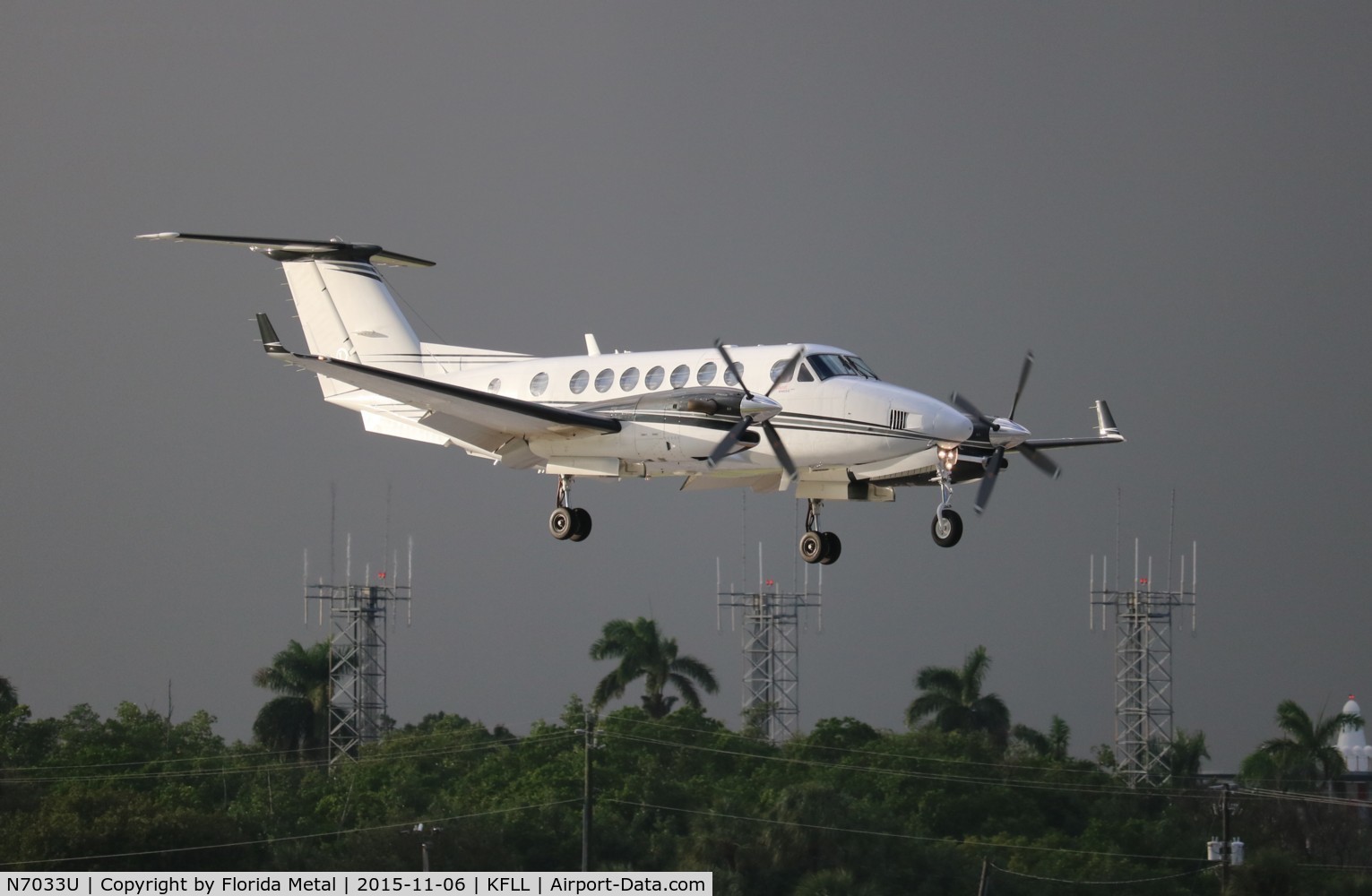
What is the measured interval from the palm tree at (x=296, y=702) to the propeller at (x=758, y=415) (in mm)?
56659

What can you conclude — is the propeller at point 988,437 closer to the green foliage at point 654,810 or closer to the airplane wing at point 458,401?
the airplane wing at point 458,401

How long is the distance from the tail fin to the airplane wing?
17.3 ft

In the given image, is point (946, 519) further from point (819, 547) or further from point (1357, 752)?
point (1357, 752)

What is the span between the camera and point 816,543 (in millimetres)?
31984

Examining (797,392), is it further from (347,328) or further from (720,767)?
(720,767)

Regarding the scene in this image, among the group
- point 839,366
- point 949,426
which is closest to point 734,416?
point 839,366

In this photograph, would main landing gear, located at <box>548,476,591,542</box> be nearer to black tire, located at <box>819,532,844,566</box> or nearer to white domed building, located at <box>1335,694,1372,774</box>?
black tire, located at <box>819,532,844,566</box>

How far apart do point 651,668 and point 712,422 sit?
5350 cm

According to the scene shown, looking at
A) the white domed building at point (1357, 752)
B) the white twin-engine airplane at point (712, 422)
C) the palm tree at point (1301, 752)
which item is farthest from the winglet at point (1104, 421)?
the white domed building at point (1357, 752)

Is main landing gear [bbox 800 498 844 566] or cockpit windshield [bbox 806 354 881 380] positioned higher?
cockpit windshield [bbox 806 354 881 380]

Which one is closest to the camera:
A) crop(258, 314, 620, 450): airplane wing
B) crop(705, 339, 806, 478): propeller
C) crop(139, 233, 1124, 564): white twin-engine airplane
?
crop(705, 339, 806, 478): propeller

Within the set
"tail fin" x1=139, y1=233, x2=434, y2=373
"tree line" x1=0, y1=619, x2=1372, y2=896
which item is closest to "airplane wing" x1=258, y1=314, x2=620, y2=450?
"tail fin" x1=139, y1=233, x2=434, y2=373

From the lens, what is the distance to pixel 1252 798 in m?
71.1

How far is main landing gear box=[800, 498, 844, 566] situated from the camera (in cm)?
3192
